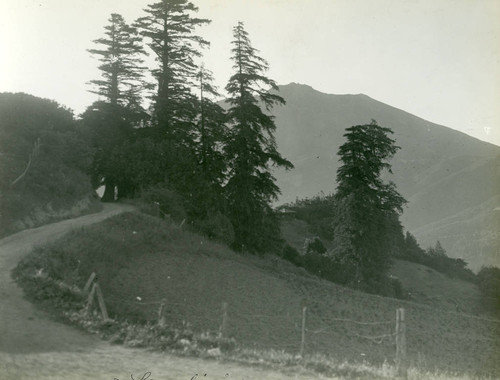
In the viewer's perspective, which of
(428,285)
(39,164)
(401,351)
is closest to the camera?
(401,351)

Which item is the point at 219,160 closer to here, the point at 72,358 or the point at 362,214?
the point at 362,214

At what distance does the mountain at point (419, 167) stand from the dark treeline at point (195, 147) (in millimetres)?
68738

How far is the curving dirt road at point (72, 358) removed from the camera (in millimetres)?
9555

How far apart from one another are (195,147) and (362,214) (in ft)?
43.2

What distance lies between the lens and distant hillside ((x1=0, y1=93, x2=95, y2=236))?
2461 centimetres

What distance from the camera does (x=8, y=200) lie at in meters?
24.0

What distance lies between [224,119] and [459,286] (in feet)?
128

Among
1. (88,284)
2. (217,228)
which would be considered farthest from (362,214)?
(88,284)

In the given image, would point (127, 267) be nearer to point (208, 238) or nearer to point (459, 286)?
point (208, 238)

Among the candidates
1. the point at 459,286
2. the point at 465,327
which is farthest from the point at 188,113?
the point at 459,286

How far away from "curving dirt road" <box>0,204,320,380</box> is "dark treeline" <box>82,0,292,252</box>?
1754cm

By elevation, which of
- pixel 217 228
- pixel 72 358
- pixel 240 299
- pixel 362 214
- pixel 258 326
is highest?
pixel 362 214

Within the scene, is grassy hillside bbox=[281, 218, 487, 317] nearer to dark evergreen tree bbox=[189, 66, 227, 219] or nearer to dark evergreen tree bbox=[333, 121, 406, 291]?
dark evergreen tree bbox=[333, 121, 406, 291]

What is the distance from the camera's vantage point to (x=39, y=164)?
90.6 feet
